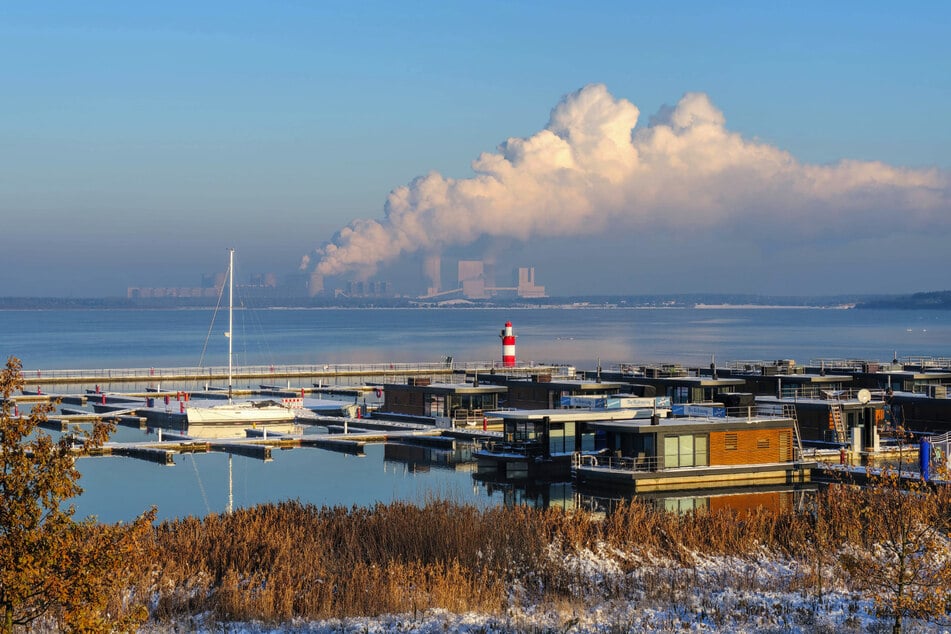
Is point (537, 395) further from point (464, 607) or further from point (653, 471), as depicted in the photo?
point (464, 607)

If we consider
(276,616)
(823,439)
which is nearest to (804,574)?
(276,616)

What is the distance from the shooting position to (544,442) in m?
45.2

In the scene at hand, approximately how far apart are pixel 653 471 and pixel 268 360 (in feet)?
382

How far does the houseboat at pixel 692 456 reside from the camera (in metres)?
39.4

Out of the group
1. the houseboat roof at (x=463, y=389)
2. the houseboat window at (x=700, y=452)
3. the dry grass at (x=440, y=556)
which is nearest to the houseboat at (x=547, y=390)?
the houseboat roof at (x=463, y=389)

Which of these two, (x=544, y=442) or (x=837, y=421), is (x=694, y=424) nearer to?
(x=544, y=442)

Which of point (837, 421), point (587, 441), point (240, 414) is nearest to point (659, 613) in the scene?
point (587, 441)

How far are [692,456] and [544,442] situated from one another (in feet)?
22.4

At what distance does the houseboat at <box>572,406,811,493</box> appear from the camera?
39.4 meters

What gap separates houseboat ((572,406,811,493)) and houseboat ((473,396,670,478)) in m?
1.56

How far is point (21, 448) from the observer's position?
39.4 feet

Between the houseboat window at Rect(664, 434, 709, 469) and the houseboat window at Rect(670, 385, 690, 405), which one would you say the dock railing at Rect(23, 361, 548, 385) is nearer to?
the houseboat window at Rect(670, 385, 690, 405)

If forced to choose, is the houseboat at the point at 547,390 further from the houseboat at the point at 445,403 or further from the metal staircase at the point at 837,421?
the metal staircase at the point at 837,421

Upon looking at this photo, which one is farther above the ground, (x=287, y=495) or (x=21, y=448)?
(x=21, y=448)
